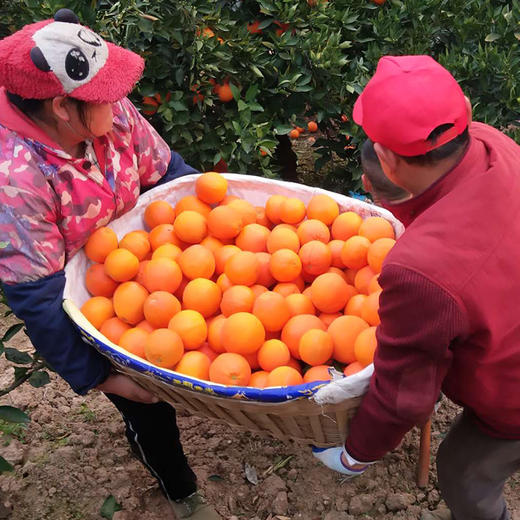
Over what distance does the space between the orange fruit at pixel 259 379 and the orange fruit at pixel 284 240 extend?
43 cm

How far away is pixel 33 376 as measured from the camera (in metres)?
2.05

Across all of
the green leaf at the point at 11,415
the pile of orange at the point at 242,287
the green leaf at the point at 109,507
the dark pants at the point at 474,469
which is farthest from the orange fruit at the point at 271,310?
the green leaf at the point at 109,507

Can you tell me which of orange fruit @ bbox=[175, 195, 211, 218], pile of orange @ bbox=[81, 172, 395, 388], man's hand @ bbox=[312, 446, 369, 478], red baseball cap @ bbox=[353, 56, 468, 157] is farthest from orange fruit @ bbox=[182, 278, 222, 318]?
red baseball cap @ bbox=[353, 56, 468, 157]

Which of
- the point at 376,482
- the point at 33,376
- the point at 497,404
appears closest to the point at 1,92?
the point at 33,376

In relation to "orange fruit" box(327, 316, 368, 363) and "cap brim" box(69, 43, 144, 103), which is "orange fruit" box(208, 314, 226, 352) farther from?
A: "cap brim" box(69, 43, 144, 103)

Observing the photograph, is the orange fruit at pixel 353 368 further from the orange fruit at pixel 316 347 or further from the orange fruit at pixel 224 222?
the orange fruit at pixel 224 222

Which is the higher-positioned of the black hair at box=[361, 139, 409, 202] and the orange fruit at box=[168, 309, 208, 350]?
the black hair at box=[361, 139, 409, 202]

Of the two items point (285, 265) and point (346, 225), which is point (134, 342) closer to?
point (285, 265)

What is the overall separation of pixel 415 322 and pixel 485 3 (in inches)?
92.2

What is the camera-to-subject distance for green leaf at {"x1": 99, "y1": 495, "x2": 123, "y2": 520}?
2.23 meters

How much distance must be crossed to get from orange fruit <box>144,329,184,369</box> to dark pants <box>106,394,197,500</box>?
1.16 feet

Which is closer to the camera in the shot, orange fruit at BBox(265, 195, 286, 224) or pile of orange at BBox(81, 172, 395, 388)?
pile of orange at BBox(81, 172, 395, 388)

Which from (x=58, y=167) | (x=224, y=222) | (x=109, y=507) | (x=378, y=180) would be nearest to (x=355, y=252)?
(x=378, y=180)

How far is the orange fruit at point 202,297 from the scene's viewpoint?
1771mm
